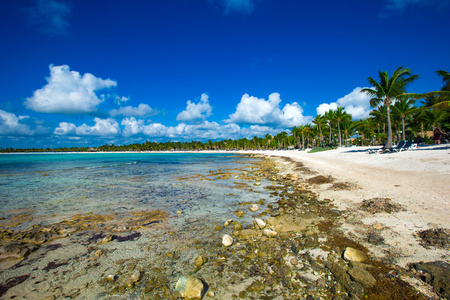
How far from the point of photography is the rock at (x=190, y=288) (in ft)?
13.1

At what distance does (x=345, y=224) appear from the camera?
7086 mm

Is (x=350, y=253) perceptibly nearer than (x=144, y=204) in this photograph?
Yes

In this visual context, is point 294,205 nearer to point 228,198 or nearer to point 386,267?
point 228,198

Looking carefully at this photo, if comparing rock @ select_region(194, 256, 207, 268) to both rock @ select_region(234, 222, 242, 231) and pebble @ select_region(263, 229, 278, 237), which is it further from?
pebble @ select_region(263, 229, 278, 237)

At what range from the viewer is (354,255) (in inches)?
192

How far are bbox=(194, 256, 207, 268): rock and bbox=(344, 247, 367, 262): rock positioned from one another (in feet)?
11.7

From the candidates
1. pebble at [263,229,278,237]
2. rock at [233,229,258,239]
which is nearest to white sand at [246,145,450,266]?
pebble at [263,229,278,237]

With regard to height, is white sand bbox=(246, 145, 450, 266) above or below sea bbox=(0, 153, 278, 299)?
above

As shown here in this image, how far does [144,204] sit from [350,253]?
1014cm

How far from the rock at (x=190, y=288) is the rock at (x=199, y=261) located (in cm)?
82

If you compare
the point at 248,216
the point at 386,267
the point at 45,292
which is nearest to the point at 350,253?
the point at 386,267

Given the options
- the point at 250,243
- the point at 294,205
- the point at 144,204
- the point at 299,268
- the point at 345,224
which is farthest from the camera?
the point at 144,204

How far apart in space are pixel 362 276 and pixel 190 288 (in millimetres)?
3594

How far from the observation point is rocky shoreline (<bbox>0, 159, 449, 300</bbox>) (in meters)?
4.06
